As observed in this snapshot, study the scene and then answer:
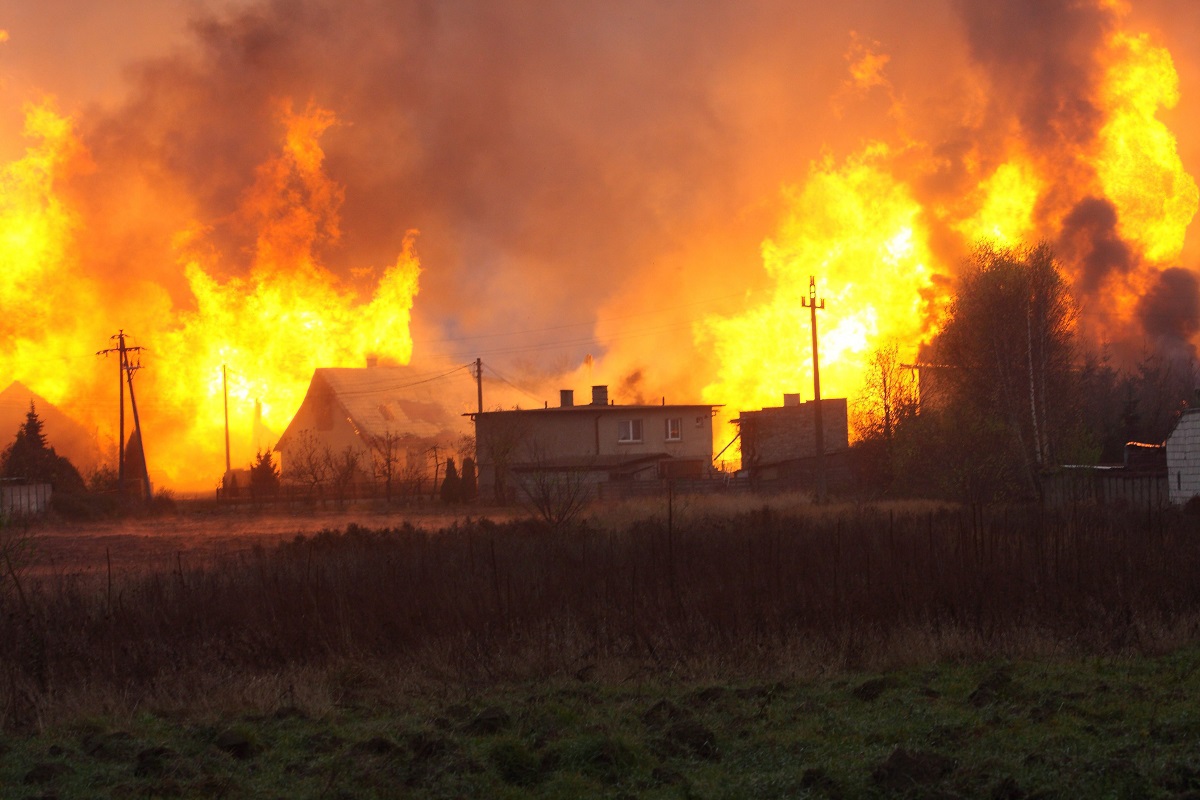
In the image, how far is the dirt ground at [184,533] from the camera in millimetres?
28781

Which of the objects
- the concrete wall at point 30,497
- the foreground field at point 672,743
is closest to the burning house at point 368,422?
the concrete wall at point 30,497

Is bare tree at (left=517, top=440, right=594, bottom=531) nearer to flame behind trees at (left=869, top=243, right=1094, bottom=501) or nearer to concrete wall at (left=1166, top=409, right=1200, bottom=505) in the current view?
flame behind trees at (left=869, top=243, right=1094, bottom=501)

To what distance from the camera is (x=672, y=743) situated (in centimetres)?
902

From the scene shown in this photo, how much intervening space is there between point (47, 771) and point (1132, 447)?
3711 centimetres

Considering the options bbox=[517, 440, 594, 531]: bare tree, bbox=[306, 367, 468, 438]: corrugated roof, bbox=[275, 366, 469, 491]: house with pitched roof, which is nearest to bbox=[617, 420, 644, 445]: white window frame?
bbox=[517, 440, 594, 531]: bare tree

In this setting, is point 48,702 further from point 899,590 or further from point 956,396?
point 956,396

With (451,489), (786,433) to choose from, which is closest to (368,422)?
(451,489)

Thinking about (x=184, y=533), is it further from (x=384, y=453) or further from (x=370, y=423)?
(x=370, y=423)

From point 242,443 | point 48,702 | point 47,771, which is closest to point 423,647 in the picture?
point 48,702

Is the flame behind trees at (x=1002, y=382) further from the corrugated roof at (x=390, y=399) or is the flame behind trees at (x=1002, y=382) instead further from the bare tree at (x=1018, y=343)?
the corrugated roof at (x=390, y=399)

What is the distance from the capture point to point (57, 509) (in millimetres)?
49656

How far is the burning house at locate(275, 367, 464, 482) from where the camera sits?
73375mm

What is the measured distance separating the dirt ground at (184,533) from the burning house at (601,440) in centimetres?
809

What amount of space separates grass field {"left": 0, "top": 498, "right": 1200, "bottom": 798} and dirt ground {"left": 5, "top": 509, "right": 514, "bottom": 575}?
8.95m
